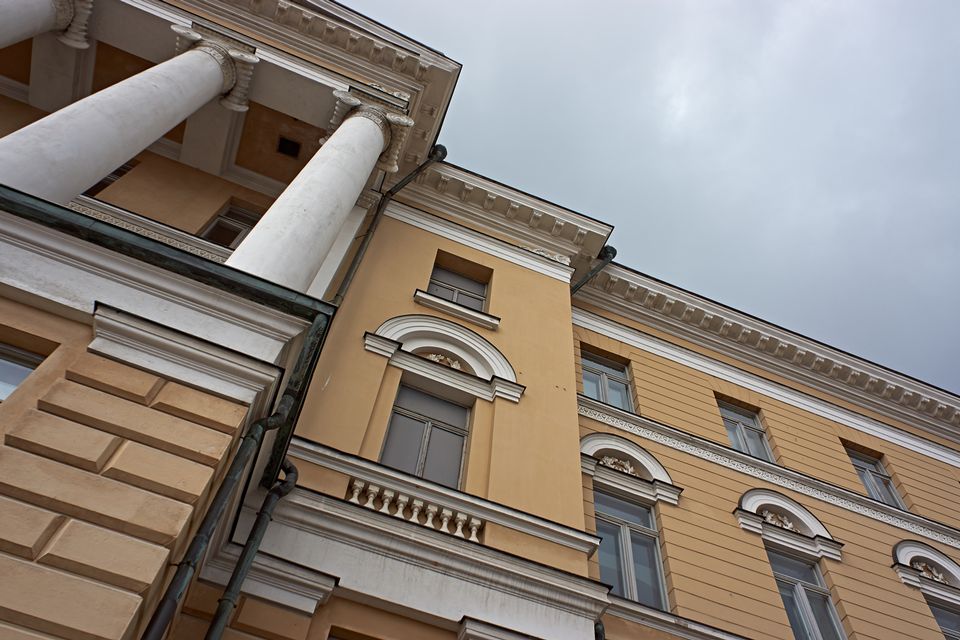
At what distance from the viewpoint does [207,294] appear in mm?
4844

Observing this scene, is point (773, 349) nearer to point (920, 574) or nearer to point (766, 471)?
point (766, 471)

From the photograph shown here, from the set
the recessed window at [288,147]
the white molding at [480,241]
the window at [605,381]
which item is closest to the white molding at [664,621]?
the window at [605,381]

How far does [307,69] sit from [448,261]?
400 centimetres

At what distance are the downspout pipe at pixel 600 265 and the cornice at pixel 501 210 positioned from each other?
1.68ft

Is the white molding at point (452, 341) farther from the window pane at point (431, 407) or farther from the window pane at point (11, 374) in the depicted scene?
the window pane at point (11, 374)

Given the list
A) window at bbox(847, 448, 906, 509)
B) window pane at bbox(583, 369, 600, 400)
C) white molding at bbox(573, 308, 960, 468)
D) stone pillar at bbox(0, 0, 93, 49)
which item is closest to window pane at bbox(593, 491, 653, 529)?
window pane at bbox(583, 369, 600, 400)

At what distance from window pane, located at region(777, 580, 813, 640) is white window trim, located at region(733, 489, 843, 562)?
2.16ft

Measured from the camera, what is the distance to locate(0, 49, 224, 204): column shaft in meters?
5.34

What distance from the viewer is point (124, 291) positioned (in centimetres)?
464

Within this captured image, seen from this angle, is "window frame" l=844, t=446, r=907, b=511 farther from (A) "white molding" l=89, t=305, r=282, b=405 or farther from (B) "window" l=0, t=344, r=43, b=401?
(B) "window" l=0, t=344, r=43, b=401

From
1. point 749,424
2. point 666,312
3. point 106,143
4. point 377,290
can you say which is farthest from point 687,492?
point 106,143

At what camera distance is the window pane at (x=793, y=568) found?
9.59 metres

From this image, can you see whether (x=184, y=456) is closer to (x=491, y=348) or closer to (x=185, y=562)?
(x=185, y=562)

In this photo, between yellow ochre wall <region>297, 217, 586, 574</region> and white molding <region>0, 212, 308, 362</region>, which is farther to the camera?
yellow ochre wall <region>297, 217, 586, 574</region>
